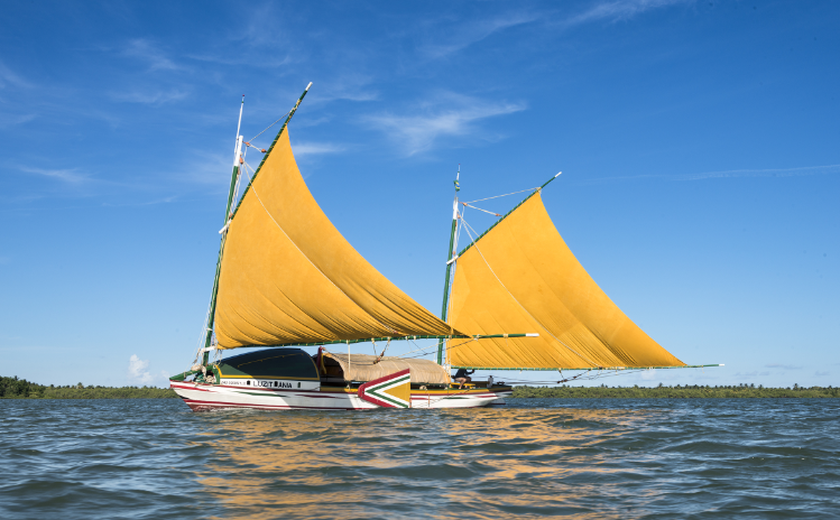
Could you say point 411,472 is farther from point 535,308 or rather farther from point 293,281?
point 535,308

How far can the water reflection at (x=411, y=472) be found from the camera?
29.8 feet

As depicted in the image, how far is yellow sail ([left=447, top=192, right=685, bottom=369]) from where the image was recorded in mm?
38844

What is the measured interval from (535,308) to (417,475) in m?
30.8

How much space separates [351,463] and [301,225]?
64.1ft

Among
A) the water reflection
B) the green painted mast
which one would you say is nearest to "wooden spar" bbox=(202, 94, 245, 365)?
the green painted mast

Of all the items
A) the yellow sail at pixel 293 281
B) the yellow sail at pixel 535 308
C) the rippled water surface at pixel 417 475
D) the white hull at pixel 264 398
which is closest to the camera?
the rippled water surface at pixel 417 475

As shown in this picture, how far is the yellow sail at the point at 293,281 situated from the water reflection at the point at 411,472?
10479mm

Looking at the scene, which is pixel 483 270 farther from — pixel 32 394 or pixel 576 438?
pixel 32 394

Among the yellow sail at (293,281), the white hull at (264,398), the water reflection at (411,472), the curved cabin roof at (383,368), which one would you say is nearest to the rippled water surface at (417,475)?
the water reflection at (411,472)

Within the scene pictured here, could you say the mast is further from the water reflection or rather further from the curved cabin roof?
the water reflection

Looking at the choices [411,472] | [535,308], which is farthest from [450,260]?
[411,472]

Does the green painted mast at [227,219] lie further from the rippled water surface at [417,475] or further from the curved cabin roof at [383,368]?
the rippled water surface at [417,475]

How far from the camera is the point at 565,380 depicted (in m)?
43.6

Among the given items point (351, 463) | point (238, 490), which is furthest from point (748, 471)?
point (238, 490)
